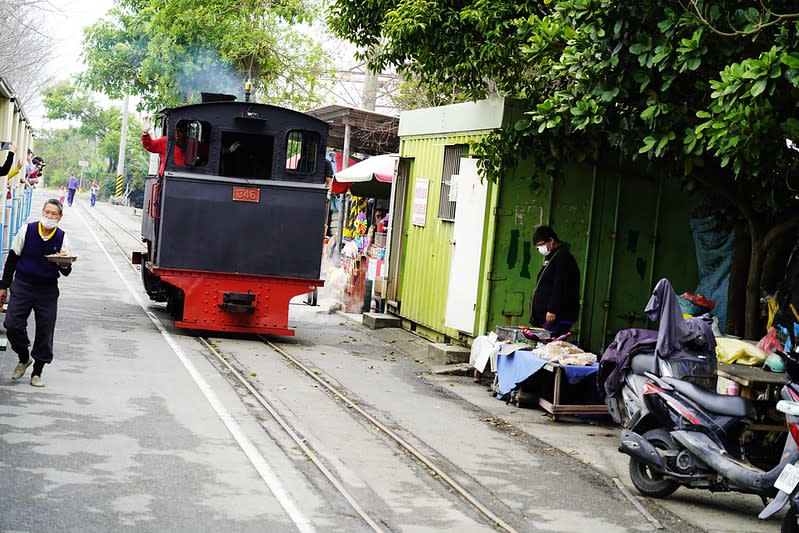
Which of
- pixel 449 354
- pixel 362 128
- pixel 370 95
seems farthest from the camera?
pixel 370 95

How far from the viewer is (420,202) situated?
1708 cm

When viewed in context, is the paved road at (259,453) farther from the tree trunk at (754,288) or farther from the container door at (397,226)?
the container door at (397,226)

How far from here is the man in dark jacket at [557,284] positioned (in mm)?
12273

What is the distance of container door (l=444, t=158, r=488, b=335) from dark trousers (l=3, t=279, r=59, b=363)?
5.80 meters

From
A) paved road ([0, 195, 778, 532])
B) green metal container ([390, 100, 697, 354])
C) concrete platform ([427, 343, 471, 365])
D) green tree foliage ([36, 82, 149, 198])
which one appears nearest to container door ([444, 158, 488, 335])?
green metal container ([390, 100, 697, 354])

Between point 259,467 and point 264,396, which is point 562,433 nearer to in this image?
point 264,396

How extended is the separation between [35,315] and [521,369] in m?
4.99

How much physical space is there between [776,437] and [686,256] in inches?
226

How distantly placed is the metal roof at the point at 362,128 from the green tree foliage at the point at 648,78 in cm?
929

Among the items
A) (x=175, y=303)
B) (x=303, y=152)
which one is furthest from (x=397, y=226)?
(x=175, y=303)

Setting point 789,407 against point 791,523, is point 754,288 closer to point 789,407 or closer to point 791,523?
point 789,407

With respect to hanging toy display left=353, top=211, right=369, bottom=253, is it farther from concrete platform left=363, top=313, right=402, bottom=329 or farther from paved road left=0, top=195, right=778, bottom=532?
paved road left=0, top=195, right=778, bottom=532

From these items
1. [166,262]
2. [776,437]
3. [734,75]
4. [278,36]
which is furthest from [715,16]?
[278,36]

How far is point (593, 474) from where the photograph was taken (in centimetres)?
894
